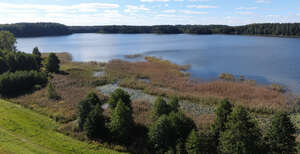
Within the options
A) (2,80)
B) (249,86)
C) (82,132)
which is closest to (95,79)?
(2,80)

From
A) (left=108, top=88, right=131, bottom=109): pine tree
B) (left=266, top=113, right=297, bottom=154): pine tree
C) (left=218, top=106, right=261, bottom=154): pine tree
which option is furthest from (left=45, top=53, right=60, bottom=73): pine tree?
(left=266, top=113, right=297, bottom=154): pine tree

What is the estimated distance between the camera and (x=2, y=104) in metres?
25.8

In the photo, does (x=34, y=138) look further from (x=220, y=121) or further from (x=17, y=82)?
(x=17, y=82)

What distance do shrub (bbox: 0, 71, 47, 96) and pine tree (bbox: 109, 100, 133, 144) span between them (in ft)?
77.6

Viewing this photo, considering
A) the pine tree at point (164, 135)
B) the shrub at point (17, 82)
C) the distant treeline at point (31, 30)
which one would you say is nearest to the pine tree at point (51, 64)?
the shrub at point (17, 82)

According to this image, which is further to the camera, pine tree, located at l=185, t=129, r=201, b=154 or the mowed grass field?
the mowed grass field

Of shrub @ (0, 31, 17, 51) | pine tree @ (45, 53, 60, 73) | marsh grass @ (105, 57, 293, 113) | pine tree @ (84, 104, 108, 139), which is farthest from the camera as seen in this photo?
shrub @ (0, 31, 17, 51)

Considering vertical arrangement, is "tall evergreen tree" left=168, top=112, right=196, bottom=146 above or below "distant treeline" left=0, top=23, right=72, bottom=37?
below

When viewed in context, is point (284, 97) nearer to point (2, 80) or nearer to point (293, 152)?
point (293, 152)

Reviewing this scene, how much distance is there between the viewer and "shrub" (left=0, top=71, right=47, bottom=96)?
3241cm

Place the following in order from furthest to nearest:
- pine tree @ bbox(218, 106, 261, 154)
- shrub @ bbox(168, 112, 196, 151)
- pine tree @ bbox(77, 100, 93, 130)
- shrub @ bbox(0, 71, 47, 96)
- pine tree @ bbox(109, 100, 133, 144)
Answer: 1. shrub @ bbox(0, 71, 47, 96)
2. pine tree @ bbox(77, 100, 93, 130)
3. pine tree @ bbox(109, 100, 133, 144)
4. shrub @ bbox(168, 112, 196, 151)
5. pine tree @ bbox(218, 106, 261, 154)

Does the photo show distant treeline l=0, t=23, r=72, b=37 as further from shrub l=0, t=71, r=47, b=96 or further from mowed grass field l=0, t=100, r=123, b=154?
mowed grass field l=0, t=100, r=123, b=154

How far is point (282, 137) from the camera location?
13641 mm

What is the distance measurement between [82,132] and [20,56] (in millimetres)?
30834
